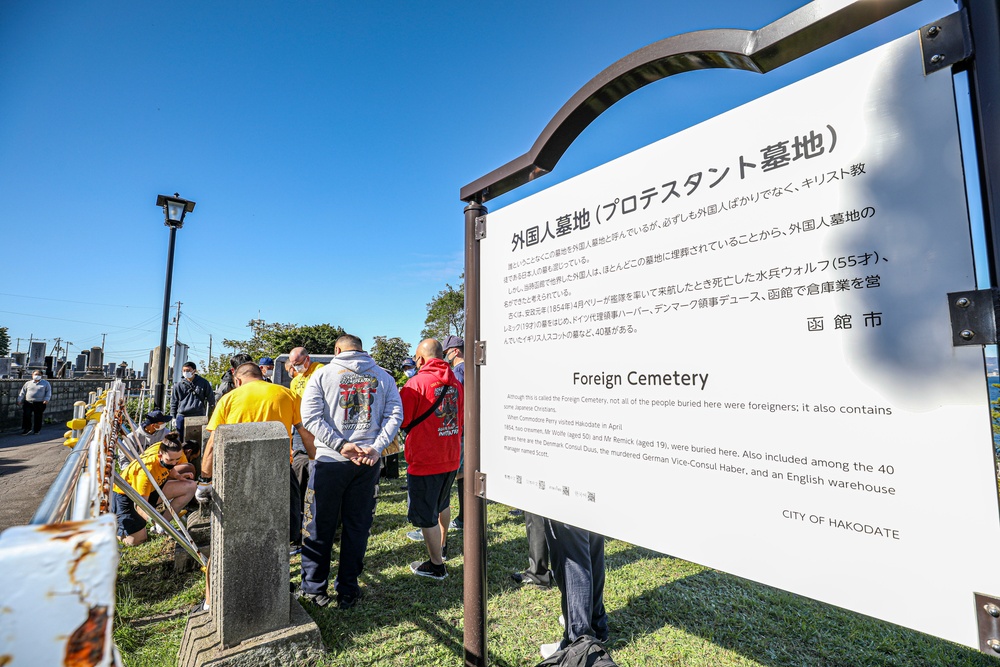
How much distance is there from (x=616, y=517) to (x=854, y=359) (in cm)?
90

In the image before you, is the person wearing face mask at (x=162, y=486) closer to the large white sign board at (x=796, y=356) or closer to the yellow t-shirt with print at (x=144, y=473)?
the yellow t-shirt with print at (x=144, y=473)

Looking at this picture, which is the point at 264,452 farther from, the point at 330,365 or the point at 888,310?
the point at 888,310

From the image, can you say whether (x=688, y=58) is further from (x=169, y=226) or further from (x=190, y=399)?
(x=169, y=226)

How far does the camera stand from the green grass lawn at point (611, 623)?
2709 mm

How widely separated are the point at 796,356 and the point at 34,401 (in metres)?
18.1

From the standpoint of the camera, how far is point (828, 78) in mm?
1271

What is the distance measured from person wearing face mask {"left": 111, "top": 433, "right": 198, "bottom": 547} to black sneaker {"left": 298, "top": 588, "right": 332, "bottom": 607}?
68.5 inches

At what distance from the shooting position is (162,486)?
439 centimetres

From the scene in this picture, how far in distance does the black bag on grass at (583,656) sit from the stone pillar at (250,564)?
141cm

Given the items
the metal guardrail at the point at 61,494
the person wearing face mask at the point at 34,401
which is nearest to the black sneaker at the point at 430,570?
the metal guardrail at the point at 61,494

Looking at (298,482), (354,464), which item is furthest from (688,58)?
(298,482)

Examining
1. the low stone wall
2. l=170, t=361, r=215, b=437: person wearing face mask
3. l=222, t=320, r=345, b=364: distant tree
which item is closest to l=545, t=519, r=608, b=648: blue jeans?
l=170, t=361, r=215, b=437: person wearing face mask

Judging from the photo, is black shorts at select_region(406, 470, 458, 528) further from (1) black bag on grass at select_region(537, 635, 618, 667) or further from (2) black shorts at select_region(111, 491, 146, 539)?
(2) black shorts at select_region(111, 491, 146, 539)

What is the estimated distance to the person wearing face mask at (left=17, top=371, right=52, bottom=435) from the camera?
12852 mm
